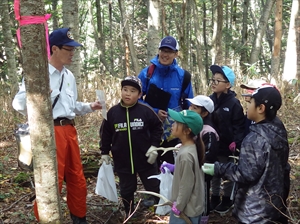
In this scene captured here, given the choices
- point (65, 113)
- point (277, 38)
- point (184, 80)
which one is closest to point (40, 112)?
point (65, 113)

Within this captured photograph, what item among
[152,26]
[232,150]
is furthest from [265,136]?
[152,26]

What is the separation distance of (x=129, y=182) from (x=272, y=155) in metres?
1.71

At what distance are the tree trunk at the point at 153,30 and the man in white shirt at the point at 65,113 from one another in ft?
12.7

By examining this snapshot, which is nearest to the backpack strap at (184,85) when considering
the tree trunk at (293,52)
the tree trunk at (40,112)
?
the tree trunk at (40,112)

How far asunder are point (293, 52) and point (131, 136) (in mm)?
7998

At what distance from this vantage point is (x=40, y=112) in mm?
2174

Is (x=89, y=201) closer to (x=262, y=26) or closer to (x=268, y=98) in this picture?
(x=268, y=98)

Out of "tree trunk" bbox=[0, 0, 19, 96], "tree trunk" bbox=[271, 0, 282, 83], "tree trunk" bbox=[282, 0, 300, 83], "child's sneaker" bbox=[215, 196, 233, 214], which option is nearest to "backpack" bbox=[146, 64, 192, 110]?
"child's sneaker" bbox=[215, 196, 233, 214]

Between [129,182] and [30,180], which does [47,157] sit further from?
[30,180]

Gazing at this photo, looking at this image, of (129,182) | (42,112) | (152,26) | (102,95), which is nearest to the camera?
(42,112)

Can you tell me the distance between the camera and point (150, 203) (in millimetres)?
3928

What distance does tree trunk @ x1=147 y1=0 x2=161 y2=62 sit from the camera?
23.4ft

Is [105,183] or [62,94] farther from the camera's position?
[105,183]

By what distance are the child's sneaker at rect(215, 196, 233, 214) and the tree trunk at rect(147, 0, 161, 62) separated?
397cm
